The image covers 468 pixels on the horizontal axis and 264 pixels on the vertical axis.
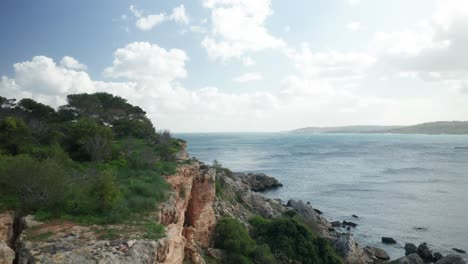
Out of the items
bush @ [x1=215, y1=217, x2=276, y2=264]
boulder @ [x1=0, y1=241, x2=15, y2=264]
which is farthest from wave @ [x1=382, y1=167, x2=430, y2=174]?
boulder @ [x1=0, y1=241, x2=15, y2=264]

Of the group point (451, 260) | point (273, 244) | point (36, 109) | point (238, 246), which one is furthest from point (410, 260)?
point (36, 109)

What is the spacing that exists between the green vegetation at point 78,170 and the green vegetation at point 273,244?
714 centimetres

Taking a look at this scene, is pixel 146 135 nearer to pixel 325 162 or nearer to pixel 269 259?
pixel 269 259

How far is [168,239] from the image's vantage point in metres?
11.3

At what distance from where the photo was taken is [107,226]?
1169 centimetres

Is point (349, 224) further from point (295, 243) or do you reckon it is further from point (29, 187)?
point (29, 187)

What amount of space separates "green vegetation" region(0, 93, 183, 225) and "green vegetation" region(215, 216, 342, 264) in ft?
23.4

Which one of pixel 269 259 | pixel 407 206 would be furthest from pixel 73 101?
pixel 407 206

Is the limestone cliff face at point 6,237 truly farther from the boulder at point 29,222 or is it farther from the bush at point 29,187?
the bush at point 29,187

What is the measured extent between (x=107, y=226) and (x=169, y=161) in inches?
478

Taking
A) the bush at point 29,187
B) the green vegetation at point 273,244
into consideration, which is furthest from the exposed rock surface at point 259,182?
the bush at point 29,187

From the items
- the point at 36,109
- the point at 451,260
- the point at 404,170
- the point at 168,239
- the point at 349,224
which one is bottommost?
the point at 349,224

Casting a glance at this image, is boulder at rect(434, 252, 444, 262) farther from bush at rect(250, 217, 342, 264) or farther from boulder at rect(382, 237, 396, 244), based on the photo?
bush at rect(250, 217, 342, 264)

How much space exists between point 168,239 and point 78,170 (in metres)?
9.81
